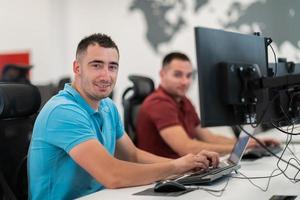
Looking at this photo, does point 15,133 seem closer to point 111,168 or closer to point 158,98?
point 111,168

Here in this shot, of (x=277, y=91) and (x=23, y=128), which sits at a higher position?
(x=277, y=91)

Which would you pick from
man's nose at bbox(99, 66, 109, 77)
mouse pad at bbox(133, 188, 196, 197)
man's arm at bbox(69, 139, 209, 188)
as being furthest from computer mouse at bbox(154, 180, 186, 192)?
man's nose at bbox(99, 66, 109, 77)

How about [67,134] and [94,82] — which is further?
[94,82]

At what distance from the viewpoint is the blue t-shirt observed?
1.72 metres

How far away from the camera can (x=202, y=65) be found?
4.60 feet

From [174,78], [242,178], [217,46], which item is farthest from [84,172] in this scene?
[174,78]

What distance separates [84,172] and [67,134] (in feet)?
0.59

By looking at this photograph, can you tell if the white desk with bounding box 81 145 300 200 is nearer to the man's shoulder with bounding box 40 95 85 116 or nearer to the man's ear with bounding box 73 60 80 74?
the man's shoulder with bounding box 40 95 85 116

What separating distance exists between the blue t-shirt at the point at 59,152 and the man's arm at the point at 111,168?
0.15 ft

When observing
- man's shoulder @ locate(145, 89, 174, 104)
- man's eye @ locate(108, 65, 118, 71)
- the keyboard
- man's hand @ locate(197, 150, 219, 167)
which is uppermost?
man's eye @ locate(108, 65, 118, 71)

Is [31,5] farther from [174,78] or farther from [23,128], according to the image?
[23,128]

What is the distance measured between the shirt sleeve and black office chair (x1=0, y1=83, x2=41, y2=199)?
25 cm

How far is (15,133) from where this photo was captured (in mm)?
1953

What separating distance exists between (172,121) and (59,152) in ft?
3.75
